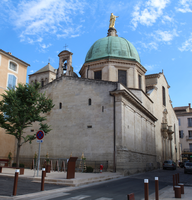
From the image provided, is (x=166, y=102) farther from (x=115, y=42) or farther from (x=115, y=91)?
(x=115, y=91)

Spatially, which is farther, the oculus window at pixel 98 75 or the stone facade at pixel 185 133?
the stone facade at pixel 185 133

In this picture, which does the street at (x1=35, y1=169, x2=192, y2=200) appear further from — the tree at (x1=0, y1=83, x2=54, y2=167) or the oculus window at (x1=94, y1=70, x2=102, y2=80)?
the oculus window at (x1=94, y1=70, x2=102, y2=80)

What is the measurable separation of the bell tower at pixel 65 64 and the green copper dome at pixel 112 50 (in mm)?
7446

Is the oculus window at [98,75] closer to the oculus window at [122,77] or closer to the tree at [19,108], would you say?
the oculus window at [122,77]

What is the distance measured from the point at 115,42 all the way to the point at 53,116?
16.9 m

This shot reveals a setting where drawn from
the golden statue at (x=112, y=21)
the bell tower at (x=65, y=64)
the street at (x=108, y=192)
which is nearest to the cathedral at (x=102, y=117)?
the bell tower at (x=65, y=64)

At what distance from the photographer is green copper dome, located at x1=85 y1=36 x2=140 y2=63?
3622 centimetres

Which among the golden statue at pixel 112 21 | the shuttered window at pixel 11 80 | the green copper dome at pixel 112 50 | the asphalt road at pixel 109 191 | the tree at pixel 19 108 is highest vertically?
the golden statue at pixel 112 21

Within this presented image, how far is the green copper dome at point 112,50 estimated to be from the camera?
36219mm

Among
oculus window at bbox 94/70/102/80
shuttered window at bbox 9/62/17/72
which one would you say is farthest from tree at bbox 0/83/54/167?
oculus window at bbox 94/70/102/80

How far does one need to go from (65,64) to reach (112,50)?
362 inches

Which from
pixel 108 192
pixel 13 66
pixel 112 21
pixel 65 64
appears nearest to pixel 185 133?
pixel 112 21

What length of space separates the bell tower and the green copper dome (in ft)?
24.4

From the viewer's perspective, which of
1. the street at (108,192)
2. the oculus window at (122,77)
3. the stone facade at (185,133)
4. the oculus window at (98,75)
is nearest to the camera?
the street at (108,192)
